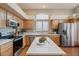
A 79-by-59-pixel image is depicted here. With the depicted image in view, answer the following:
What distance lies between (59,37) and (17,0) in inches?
179

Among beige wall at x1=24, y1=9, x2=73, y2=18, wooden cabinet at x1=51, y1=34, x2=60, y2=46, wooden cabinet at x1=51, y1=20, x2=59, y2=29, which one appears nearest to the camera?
beige wall at x1=24, y1=9, x2=73, y2=18

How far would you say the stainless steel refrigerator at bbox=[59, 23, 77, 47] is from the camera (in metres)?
5.23

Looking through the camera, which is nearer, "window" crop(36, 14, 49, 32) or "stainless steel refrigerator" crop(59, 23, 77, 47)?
"window" crop(36, 14, 49, 32)

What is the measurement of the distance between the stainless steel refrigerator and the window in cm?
89

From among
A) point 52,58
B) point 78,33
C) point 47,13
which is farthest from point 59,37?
point 52,58

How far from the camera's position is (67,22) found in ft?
18.2

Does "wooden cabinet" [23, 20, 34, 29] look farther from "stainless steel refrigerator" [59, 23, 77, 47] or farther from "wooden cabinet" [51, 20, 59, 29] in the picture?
"stainless steel refrigerator" [59, 23, 77, 47]

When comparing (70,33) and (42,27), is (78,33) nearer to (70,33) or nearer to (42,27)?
(70,33)

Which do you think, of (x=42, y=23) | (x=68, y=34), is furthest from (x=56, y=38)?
(x=42, y=23)

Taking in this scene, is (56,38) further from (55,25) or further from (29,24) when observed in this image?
(29,24)

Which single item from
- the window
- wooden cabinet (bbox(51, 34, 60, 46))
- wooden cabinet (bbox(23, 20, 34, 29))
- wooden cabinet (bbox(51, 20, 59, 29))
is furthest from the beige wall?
wooden cabinet (bbox(51, 34, 60, 46))

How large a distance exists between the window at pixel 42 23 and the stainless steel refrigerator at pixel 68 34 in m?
0.89

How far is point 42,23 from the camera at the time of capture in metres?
4.66

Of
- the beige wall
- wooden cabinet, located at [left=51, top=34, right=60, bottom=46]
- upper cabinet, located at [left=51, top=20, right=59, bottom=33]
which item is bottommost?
wooden cabinet, located at [left=51, top=34, right=60, bottom=46]
